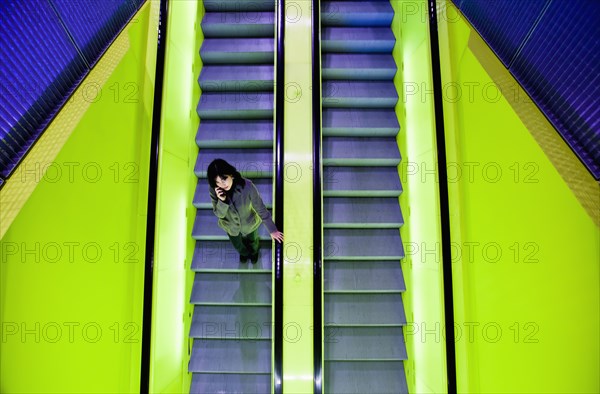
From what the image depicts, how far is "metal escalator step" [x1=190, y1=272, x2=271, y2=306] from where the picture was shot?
4055 millimetres

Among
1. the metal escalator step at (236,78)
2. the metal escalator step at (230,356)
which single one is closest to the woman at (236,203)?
the metal escalator step at (230,356)

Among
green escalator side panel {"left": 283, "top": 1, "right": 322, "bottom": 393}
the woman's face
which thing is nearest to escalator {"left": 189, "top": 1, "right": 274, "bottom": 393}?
green escalator side panel {"left": 283, "top": 1, "right": 322, "bottom": 393}

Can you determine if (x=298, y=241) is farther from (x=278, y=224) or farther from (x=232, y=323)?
(x=232, y=323)

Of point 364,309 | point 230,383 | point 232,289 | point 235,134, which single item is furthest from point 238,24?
point 230,383

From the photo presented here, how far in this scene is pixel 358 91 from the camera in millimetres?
4352

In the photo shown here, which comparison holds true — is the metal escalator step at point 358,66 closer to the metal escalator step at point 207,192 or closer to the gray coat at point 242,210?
the metal escalator step at point 207,192

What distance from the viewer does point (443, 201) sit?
124 inches

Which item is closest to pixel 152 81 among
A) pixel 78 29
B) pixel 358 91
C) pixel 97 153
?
pixel 97 153

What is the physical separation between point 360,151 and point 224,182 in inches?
75.7

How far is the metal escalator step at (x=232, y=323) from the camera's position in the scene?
160 inches

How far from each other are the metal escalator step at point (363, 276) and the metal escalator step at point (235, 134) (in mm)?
1585

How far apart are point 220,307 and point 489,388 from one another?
2686 mm

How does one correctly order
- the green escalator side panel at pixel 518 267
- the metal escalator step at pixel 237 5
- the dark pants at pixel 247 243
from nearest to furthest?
the green escalator side panel at pixel 518 267 → the dark pants at pixel 247 243 → the metal escalator step at pixel 237 5

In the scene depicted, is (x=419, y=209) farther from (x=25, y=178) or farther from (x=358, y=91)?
(x=25, y=178)
